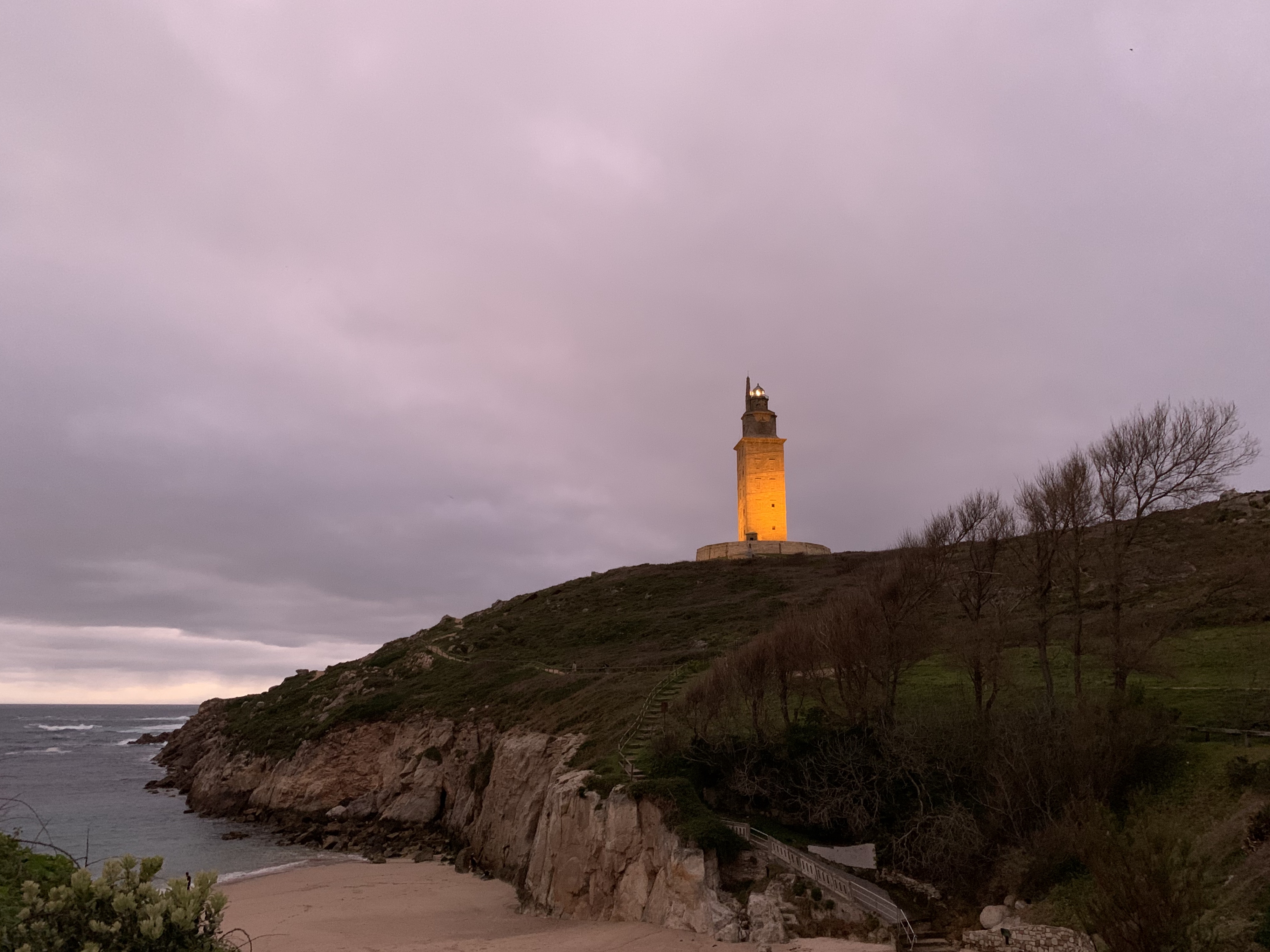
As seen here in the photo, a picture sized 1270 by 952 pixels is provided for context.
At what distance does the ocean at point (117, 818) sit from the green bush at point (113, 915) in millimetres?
4277

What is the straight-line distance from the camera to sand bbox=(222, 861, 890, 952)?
2148 cm

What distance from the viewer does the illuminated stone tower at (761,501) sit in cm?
9056

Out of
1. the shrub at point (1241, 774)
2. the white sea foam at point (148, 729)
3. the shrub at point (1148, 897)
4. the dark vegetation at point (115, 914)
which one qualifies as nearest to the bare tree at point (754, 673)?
the shrub at point (1241, 774)

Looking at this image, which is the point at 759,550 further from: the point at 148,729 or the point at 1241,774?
the point at 148,729

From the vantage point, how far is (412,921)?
27234mm

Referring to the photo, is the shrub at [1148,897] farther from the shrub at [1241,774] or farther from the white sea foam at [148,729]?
the white sea foam at [148,729]

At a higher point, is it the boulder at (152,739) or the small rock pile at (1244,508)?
the small rock pile at (1244,508)

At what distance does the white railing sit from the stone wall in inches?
55.9

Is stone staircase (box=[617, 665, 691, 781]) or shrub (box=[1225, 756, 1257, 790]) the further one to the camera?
stone staircase (box=[617, 665, 691, 781])

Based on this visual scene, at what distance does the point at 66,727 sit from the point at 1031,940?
195m

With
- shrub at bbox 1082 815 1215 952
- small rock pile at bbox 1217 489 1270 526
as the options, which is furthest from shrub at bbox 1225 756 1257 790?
small rock pile at bbox 1217 489 1270 526

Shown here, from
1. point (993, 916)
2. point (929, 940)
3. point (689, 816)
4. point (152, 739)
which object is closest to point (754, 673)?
point (689, 816)

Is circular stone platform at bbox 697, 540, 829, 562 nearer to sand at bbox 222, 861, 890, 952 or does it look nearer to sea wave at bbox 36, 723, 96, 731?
sand at bbox 222, 861, 890, 952

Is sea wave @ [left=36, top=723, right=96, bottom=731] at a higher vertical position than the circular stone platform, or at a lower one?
lower
